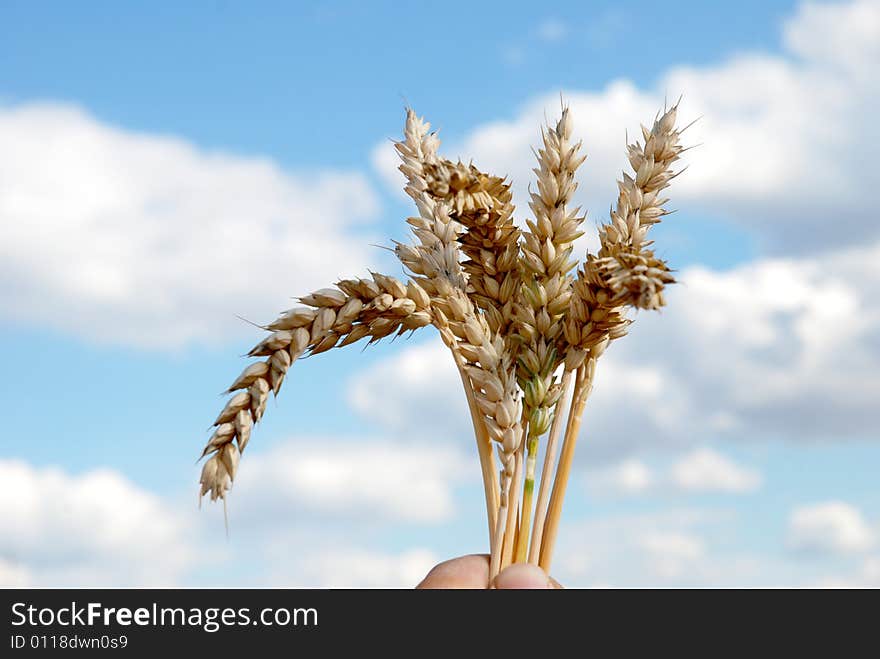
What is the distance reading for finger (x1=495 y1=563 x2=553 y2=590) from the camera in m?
2.25

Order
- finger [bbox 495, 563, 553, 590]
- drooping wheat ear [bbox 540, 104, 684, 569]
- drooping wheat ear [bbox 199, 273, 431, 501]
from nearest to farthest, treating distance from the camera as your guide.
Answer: drooping wheat ear [bbox 199, 273, 431, 501], finger [bbox 495, 563, 553, 590], drooping wheat ear [bbox 540, 104, 684, 569]

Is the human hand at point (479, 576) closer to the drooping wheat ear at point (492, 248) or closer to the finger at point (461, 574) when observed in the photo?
the finger at point (461, 574)

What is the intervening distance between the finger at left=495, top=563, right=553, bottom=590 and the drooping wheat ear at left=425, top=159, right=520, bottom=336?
2.17 feet

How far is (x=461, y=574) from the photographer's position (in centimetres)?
248

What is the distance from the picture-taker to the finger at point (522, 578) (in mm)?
2246

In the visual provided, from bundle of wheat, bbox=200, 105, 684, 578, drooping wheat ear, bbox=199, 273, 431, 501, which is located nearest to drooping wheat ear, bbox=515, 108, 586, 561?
bundle of wheat, bbox=200, 105, 684, 578

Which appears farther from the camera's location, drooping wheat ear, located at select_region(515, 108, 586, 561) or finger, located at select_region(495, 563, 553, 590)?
drooping wheat ear, located at select_region(515, 108, 586, 561)


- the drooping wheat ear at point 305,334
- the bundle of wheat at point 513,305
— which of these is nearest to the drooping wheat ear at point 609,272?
the bundle of wheat at point 513,305

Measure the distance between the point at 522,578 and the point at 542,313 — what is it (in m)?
0.72

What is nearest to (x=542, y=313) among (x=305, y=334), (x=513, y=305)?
(x=513, y=305)

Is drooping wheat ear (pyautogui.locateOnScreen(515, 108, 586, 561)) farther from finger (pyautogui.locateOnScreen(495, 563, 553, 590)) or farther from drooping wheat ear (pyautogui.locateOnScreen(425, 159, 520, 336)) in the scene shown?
finger (pyautogui.locateOnScreen(495, 563, 553, 590))

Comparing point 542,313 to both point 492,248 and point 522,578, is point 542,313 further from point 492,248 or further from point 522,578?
point 522,578

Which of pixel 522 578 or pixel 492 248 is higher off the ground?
pixel 492 248
